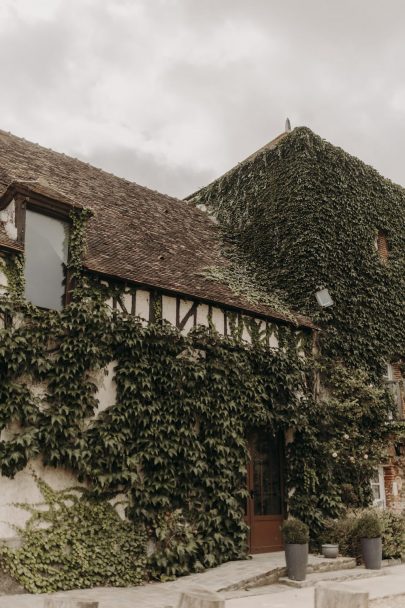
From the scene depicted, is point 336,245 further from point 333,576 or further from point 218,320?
point 333,576

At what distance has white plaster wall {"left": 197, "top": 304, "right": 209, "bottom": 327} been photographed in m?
10.6

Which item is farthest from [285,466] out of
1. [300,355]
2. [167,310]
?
[167,310]

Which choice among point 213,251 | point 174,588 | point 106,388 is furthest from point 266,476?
point 213,251

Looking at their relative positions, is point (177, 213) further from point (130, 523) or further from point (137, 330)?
point (130, 523)

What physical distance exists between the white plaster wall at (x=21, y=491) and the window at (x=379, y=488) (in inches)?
278

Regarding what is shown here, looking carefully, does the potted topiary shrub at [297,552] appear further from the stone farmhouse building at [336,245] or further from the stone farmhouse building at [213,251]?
the stone farmhouse building at [336,245]

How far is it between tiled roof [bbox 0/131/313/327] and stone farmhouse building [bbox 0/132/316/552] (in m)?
0.03

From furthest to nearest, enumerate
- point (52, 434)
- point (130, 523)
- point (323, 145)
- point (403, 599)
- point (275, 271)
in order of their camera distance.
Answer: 1. point (323, 145)
2. point (275, 271)
3. point (130, 523)
4. point (52, 434)
5. point (403, 599)

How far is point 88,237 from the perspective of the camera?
35.1 ft

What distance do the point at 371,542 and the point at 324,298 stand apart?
479 centimetres

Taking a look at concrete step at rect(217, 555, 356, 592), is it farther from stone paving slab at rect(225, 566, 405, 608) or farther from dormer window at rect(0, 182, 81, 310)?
dormer window at rect(0, 182, 81, 310)

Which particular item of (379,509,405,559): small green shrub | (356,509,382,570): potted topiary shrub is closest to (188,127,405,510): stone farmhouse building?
(379,509,405,559): small green shrub

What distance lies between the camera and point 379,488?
41.8 ft

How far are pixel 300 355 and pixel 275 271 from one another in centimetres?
243
